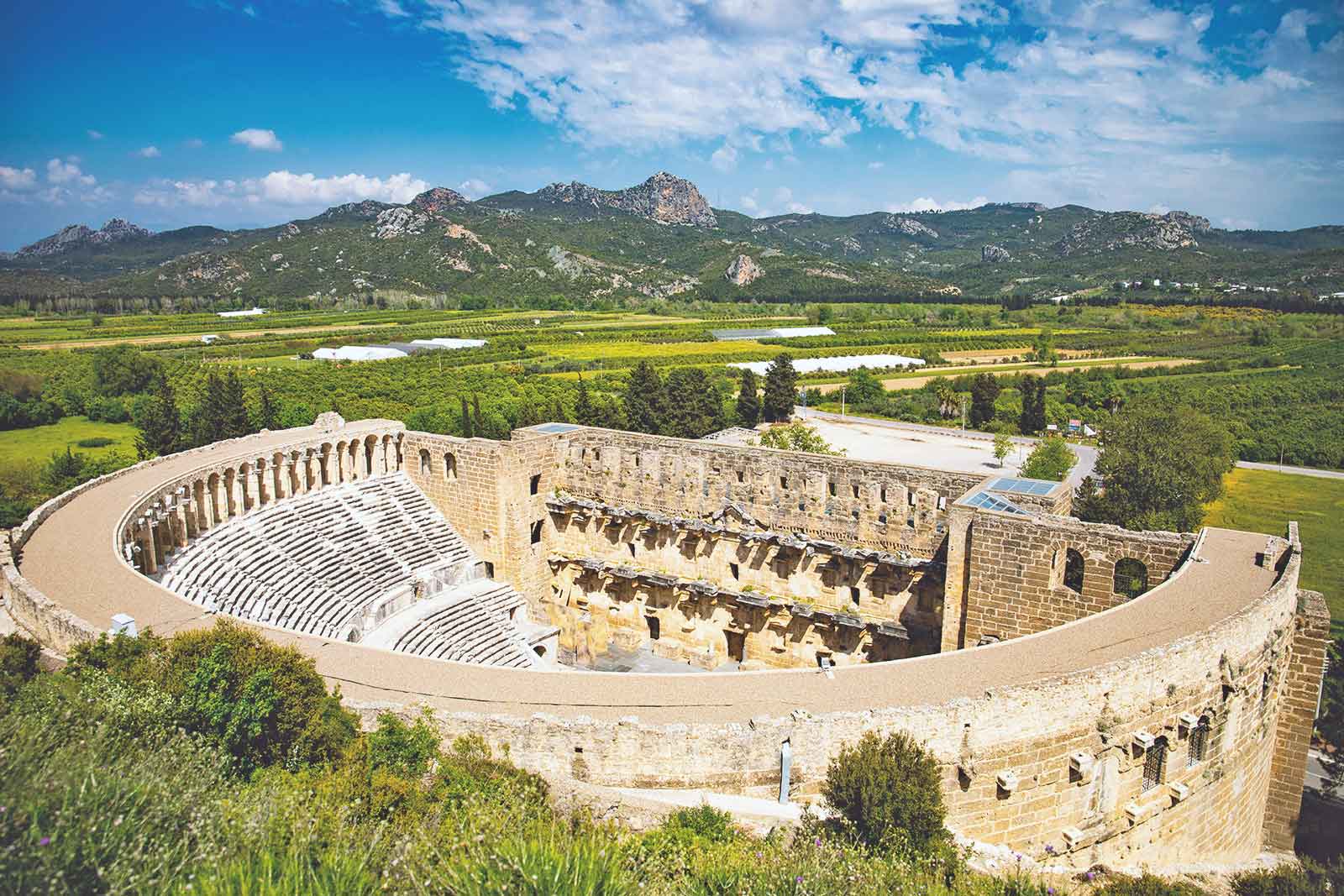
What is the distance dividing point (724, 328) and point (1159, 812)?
100637mm

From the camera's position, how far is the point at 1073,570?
19297 millimetres

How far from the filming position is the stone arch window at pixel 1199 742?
1433cm

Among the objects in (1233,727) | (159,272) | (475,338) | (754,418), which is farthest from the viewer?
(159,272)

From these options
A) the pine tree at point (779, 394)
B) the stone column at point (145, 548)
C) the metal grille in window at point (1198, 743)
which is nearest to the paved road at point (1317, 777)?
the metal grille in window at point (1198, 743)

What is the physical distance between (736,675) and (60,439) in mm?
53852

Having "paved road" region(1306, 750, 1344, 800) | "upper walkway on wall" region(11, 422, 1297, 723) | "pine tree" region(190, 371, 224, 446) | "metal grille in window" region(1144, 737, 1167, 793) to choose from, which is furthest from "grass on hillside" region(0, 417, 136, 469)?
"paved road" region(1306, 750, 1344, 800)

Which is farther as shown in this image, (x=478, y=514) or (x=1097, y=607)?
(x=478, y=514)

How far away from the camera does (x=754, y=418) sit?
2282 inches

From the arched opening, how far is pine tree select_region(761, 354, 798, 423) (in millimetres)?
38466

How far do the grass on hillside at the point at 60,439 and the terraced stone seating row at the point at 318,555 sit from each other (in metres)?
26.6

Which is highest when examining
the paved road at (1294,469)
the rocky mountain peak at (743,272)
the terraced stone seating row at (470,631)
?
the rocky mountain peak at (743,272)

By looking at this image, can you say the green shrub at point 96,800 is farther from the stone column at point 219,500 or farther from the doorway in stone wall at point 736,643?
the doorway in stone wall at point 736,643

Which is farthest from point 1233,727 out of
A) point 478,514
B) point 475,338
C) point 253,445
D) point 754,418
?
point 475,338

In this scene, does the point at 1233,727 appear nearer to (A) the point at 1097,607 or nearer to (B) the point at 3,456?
(A) the point at 1097,607
